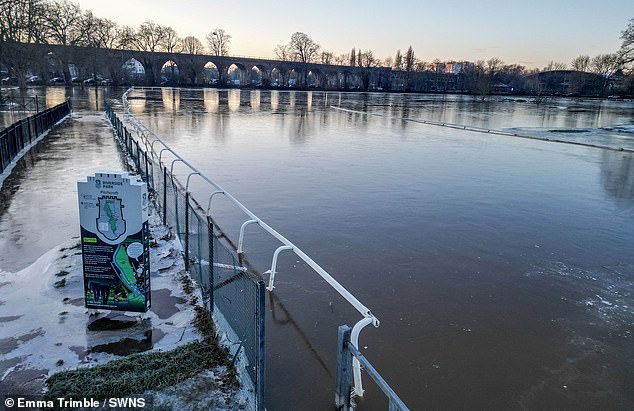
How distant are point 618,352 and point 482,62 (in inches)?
7309

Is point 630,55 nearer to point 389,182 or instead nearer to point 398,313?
point 389,182

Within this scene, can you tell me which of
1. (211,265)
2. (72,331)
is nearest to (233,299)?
(211,265)

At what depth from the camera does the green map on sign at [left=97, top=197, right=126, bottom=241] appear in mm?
5523

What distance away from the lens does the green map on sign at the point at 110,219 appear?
5.52 meters

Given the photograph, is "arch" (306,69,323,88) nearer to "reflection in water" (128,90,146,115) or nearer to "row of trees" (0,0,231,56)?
"row of trees" (0,0,231,56)

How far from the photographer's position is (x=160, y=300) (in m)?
6.34

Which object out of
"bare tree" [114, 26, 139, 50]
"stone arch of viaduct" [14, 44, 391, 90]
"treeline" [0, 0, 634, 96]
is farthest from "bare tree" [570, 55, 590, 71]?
"bare tree" [114, 26, 139, 50]

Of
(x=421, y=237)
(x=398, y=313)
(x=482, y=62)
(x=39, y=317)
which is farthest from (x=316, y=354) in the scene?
(x=482, y=62)

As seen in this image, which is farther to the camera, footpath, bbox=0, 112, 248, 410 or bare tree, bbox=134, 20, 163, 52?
bare tree, bbox=134, 20, 163, 52

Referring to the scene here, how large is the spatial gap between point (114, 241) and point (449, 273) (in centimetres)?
529

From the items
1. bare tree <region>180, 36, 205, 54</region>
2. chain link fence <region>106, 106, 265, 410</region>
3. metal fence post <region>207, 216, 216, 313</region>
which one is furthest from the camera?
bare tree <region>180, 36, 205, 54</region>

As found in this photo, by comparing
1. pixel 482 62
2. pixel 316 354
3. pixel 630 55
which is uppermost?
pixel 482 62

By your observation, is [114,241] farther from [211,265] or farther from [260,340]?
[260,340]

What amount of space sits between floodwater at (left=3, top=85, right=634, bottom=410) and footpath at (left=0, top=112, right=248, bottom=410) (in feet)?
3.64
